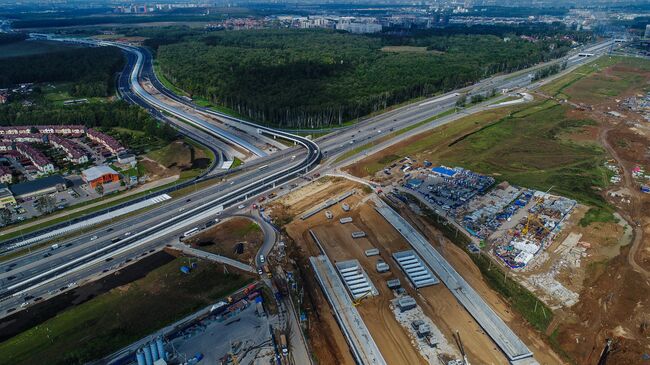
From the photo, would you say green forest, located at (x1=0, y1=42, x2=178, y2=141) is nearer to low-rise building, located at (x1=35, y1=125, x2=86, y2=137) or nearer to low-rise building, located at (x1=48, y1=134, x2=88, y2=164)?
low-rise building, located at (x1=35, y1=125, x2=86, y2=137)

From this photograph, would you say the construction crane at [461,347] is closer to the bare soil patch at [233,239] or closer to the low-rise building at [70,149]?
the bare soil patch at [233,239]

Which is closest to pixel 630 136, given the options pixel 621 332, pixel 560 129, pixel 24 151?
pixel 560 129

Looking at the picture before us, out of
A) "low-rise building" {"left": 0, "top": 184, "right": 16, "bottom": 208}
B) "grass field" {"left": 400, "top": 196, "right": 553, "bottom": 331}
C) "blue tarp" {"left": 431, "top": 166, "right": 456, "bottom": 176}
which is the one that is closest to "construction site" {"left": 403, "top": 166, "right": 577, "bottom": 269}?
"blue tarp" {"left": 431, "top": 166, "right": 456, "bottom": 176}

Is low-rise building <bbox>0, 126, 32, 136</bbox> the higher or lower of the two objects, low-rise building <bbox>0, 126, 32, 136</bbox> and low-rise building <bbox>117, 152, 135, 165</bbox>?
the higher

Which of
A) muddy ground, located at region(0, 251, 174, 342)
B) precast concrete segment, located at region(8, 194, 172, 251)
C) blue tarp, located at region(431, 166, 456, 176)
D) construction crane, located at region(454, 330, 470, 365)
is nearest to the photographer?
construction crane, located at region(454, 330, 470, 365)

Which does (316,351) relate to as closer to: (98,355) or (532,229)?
(98,355)

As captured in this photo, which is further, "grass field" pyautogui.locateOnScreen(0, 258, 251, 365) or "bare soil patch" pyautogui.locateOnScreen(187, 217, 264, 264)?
"bare soil patch" pyautogui.locateOnScreen(187, 217, 264, 264)

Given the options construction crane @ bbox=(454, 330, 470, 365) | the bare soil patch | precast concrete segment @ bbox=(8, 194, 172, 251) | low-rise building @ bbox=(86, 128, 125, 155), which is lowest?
construction crane @ bbox=(454, 330, 470, 365)
